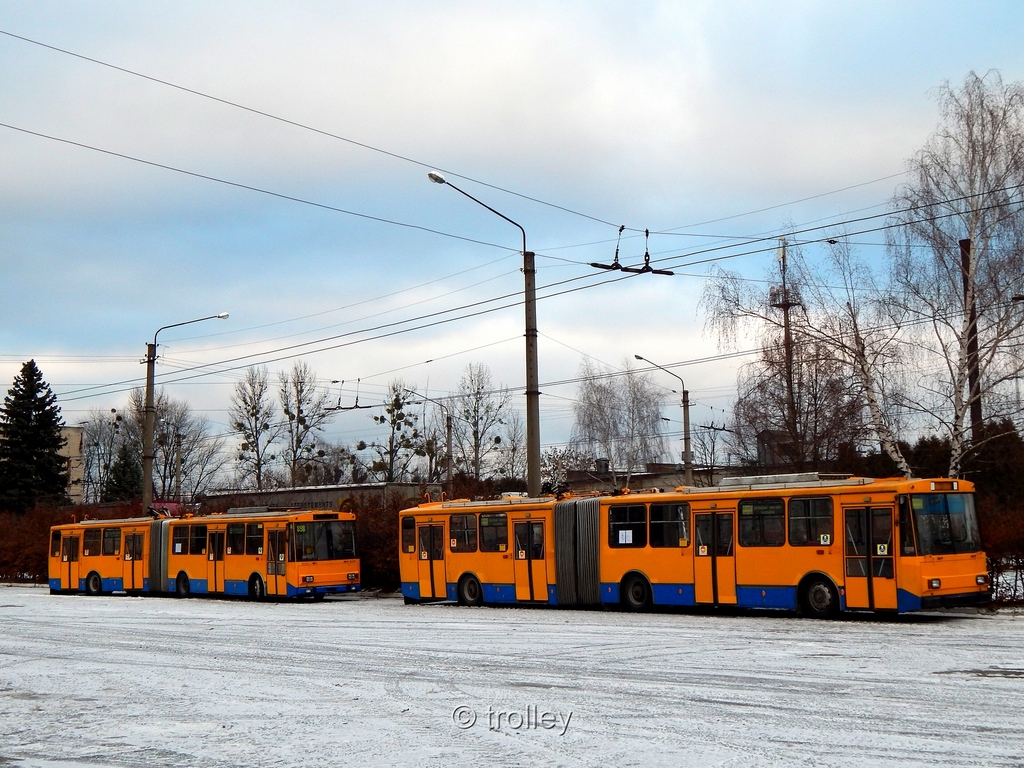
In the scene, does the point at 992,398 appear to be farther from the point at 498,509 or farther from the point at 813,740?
the point at 813,740

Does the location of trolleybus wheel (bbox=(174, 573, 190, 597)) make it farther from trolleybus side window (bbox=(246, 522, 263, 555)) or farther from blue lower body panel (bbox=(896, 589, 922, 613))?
blue lower body panel (bbox=(896, 589, 922, 613))

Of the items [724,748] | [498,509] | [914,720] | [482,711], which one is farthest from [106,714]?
[498,509]

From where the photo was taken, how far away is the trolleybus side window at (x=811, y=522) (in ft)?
69.2

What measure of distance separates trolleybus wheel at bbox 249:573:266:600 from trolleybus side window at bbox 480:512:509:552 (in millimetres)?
8161

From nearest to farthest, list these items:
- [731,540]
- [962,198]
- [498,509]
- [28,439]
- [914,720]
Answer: [914,720] → [731,540] → [498,509] → [962,198] → [28,439]

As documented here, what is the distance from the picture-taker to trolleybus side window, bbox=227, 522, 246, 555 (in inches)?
1310

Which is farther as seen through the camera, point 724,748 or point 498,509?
point 498,509

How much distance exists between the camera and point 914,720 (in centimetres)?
968

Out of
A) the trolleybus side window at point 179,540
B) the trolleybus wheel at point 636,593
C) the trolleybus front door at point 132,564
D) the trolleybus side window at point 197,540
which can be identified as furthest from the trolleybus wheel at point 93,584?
the trolleybus wheel at point 636,593

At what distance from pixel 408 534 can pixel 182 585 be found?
10.4 m

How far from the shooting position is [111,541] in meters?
39.6

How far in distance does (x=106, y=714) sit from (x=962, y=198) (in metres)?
27.5

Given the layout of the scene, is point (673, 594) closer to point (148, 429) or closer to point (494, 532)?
point (494, 532)

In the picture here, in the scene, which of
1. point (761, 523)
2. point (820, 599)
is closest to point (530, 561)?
point (761, 523)
